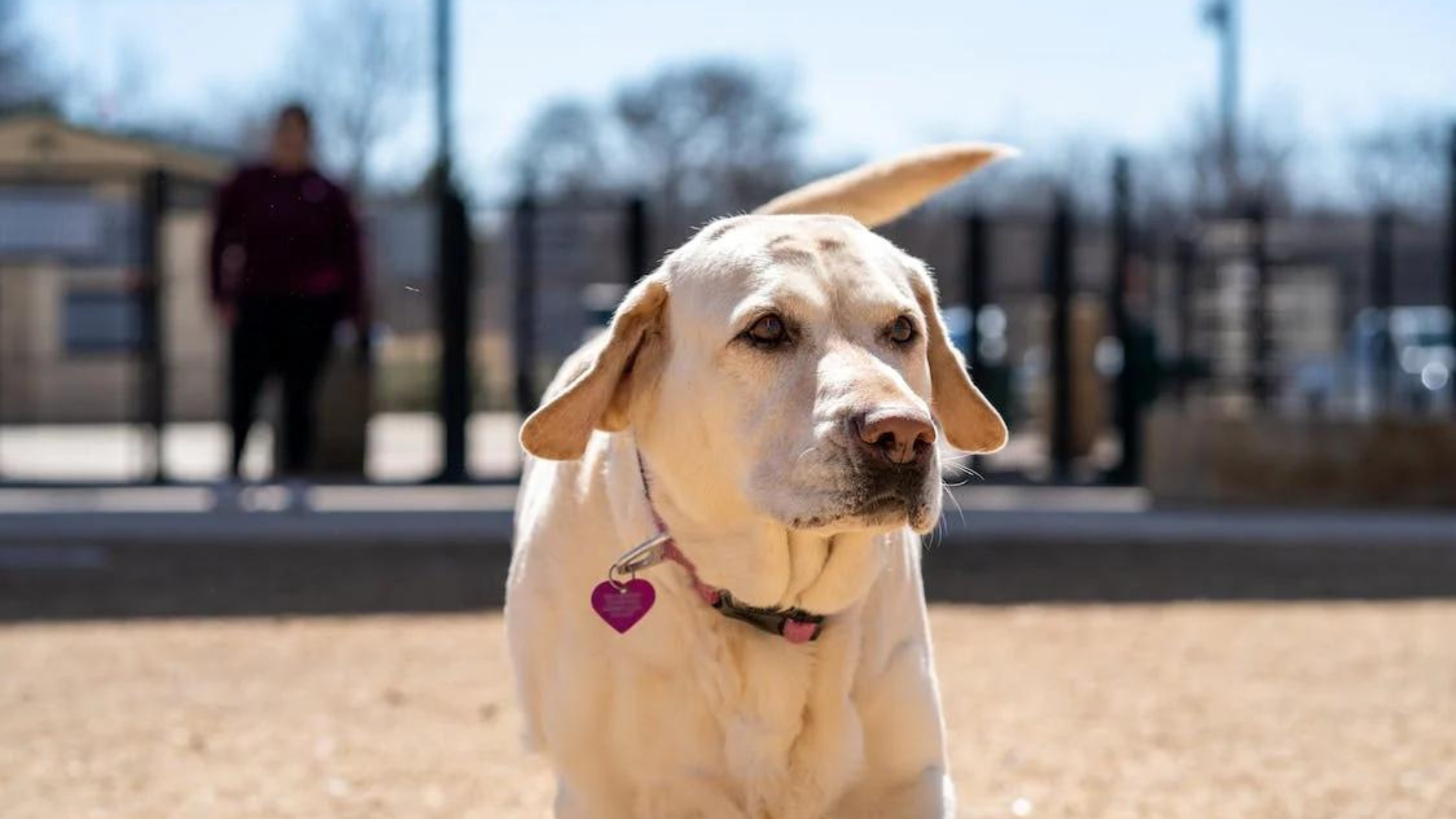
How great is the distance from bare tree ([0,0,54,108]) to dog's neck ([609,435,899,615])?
19.4 meters

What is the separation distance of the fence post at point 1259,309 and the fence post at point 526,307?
4971mm

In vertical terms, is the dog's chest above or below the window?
below

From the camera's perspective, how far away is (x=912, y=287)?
355cm

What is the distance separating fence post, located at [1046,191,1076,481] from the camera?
543 inches

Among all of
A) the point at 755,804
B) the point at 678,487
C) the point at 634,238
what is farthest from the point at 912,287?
the point at 634,238

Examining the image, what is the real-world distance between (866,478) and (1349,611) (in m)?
6.48

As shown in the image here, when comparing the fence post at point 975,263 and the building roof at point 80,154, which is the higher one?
the building roof at point 80,154

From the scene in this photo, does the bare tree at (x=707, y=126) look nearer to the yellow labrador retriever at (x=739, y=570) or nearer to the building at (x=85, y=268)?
the building at (x=85, y=268)

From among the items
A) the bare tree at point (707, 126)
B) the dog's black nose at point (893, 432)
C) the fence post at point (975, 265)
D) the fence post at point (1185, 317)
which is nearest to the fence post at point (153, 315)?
the fence post at point (975, 265)

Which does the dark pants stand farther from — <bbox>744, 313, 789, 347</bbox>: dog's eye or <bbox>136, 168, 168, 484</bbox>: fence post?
<bbox>744, 313, 789, 347</bbox>: dog's eye

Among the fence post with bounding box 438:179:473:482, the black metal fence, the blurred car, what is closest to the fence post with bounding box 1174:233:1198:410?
the black metal fence

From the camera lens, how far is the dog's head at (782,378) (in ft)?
9.78

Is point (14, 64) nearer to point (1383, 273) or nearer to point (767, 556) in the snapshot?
point (1383, 273)

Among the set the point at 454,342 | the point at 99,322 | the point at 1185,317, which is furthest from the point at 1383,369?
the point at 99,322
